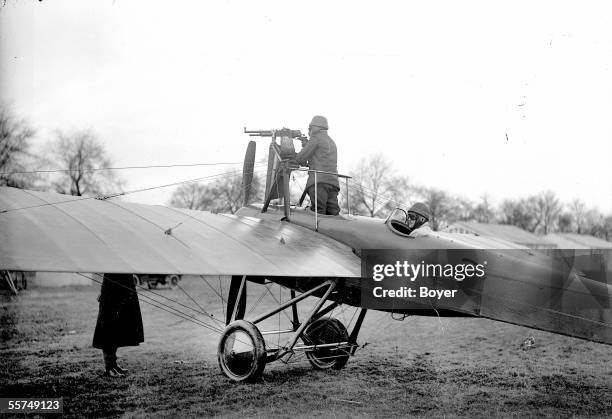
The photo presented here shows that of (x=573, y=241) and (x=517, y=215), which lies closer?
(x=573, y=241)

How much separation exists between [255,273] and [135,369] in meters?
3.02

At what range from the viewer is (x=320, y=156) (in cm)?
741

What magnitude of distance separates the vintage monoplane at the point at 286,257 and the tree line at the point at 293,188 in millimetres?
571

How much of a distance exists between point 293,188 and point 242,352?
1854cm

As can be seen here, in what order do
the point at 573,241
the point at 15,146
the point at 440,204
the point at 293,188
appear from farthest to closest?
the point at 573,241 < the point at 440,204 < the point at 293,188 < the point at 15,146

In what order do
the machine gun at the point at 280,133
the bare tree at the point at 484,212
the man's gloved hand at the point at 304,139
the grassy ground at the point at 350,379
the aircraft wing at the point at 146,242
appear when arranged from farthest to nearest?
the bare tree at the point at 484,212 → the man's gloved hand at the point at 304,139 → the machine gun at the point at 280,133 → the grassy ground at the point at 350,379 → the aircraft wing at the point at 146,242

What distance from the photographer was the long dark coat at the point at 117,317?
22.3 ft

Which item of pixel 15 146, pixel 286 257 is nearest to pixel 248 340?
pixel 286 257

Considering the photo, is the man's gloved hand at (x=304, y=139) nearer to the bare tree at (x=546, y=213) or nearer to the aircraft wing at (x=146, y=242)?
the aircraft wing at (x=146, y=242)

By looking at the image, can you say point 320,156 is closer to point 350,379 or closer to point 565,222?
point 350,379

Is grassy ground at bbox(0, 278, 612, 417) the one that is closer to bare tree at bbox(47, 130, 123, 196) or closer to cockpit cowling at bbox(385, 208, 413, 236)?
cockpit cowling at bbox(385, 208, 413, 236)

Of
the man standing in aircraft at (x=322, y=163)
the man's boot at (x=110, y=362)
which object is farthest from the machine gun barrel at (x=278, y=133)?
the man's boot at (x=110, y=362)

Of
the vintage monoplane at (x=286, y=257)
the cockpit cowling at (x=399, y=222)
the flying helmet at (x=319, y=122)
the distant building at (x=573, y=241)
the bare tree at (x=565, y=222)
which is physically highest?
the flying helmet at (x=319, y=122)

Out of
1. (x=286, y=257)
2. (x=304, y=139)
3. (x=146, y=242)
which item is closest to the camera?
(x=146, y=242)
